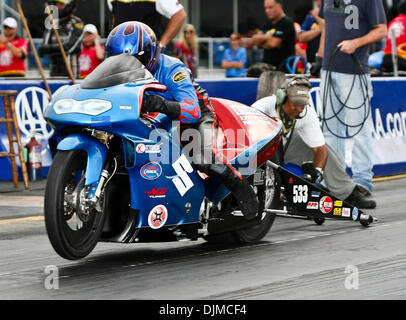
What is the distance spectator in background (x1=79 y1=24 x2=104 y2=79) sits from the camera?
1711 cm

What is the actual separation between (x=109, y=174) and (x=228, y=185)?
3.28 ft

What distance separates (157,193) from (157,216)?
6.2 inches

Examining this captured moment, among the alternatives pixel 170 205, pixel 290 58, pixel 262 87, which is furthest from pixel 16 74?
pixel 170 205

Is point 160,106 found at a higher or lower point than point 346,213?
higher

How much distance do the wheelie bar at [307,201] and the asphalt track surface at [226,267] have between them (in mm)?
187

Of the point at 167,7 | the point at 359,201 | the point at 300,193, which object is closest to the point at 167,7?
the point at 167,7

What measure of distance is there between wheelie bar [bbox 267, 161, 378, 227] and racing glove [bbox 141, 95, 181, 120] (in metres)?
1.58

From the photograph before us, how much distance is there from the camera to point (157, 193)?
267 inches

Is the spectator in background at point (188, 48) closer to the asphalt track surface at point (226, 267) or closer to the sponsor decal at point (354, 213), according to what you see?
the asphalt track surface at point (226, 267)

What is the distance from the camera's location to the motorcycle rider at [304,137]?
30.0ft

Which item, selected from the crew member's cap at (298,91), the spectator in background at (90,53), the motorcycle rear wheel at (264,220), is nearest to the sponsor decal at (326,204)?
the motorcycle rear wheel at (264,220)
